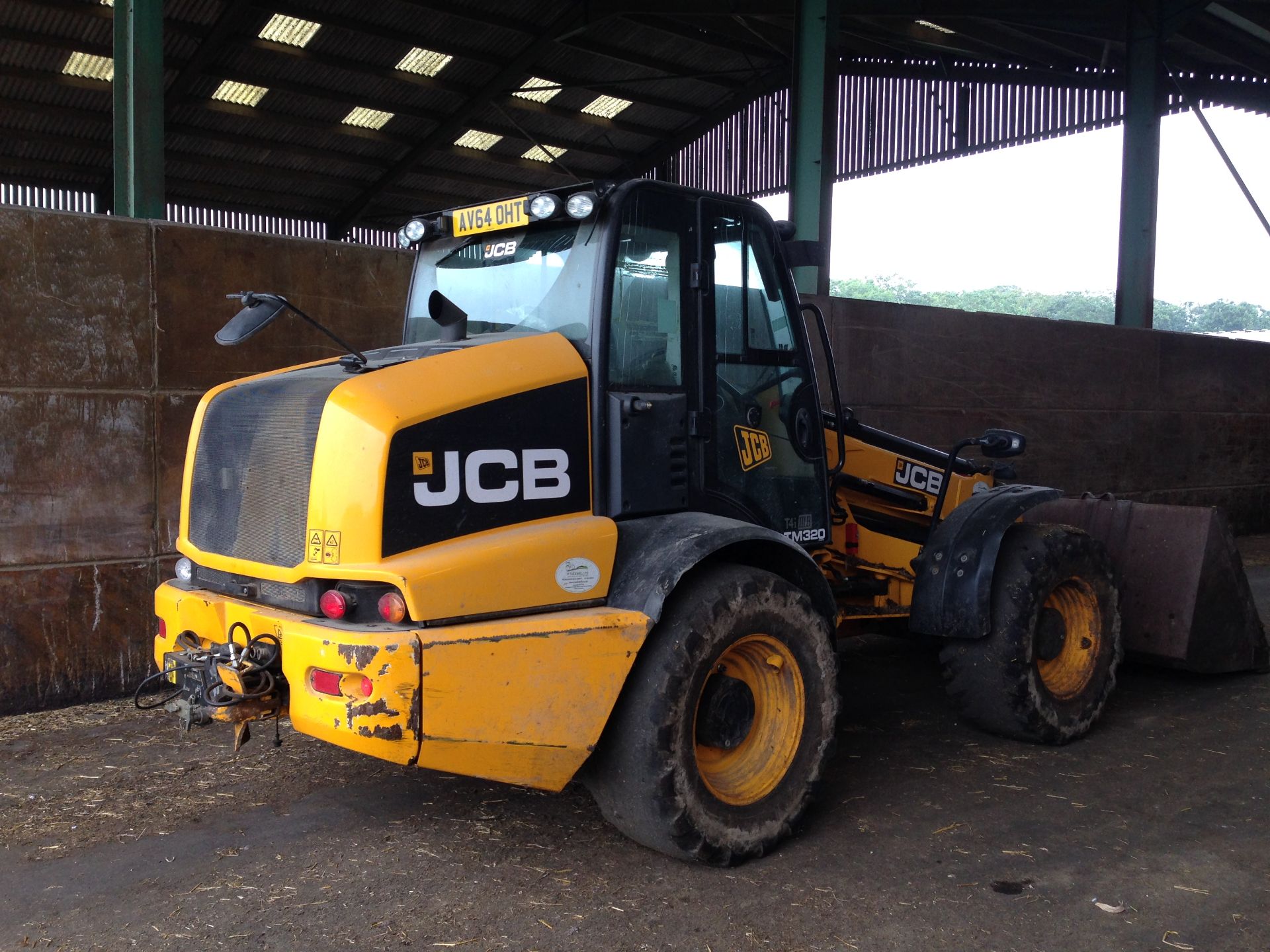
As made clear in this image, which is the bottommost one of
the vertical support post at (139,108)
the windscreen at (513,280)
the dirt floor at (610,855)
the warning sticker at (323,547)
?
the dirt floor at (610,855)

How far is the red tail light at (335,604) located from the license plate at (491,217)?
5.07 ft

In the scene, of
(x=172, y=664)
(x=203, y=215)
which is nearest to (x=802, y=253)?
(x=172, y=664)

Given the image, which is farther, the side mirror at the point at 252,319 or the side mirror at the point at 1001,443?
the side mirror at the point at 1001,443

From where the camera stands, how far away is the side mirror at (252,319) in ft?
11.1

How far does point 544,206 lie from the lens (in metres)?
3.82

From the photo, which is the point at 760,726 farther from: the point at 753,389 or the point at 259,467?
the point at 259,467

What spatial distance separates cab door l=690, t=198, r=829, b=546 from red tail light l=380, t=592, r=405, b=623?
1.27m

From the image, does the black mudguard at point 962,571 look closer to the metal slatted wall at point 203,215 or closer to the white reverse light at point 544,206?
the white reverse light at point 544,206

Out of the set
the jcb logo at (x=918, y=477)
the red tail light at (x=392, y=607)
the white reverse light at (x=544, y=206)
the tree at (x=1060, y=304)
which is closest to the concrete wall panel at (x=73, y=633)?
the red tail light at (x=392, y=607)

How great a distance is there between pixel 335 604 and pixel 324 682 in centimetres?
24

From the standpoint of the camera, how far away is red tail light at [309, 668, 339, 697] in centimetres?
314

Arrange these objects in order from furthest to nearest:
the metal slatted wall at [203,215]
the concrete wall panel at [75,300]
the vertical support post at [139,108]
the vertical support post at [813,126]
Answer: the metal slatted wall at [203,215] < the vertical support post at [813,126] < the vertical support post at [139,108] < the concrete wall panel at [75,300]

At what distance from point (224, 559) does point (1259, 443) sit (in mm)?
12066

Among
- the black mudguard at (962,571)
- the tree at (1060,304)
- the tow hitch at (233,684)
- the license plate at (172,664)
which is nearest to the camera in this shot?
the tow hitch at (233,684)
